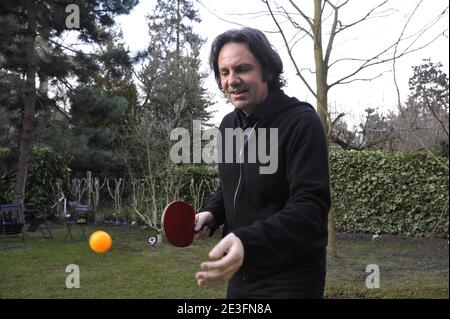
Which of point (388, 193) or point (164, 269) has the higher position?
point (388, 193)

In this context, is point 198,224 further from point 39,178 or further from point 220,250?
point 39,178

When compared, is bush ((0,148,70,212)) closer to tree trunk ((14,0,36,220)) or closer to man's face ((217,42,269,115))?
tree trunk ((14,0,36,220))

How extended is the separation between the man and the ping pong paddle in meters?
0.19

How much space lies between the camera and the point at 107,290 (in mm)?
5340

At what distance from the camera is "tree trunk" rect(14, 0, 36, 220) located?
1027 cm

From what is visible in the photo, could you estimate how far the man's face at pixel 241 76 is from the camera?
155cm

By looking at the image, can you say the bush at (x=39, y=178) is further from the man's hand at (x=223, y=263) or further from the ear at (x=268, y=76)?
the man's hand at (x=223, y=263)

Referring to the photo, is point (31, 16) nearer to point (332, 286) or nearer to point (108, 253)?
point (108, 253)

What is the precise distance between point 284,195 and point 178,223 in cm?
56

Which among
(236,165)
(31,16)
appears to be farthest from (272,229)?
(31,16)

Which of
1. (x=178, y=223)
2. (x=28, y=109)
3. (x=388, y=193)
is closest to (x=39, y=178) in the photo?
(x=28, y=109)

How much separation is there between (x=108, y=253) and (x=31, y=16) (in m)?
5.89

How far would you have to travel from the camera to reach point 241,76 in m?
1.55

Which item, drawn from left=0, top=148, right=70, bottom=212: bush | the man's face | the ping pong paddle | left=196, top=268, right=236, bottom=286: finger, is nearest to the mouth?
the man's face
